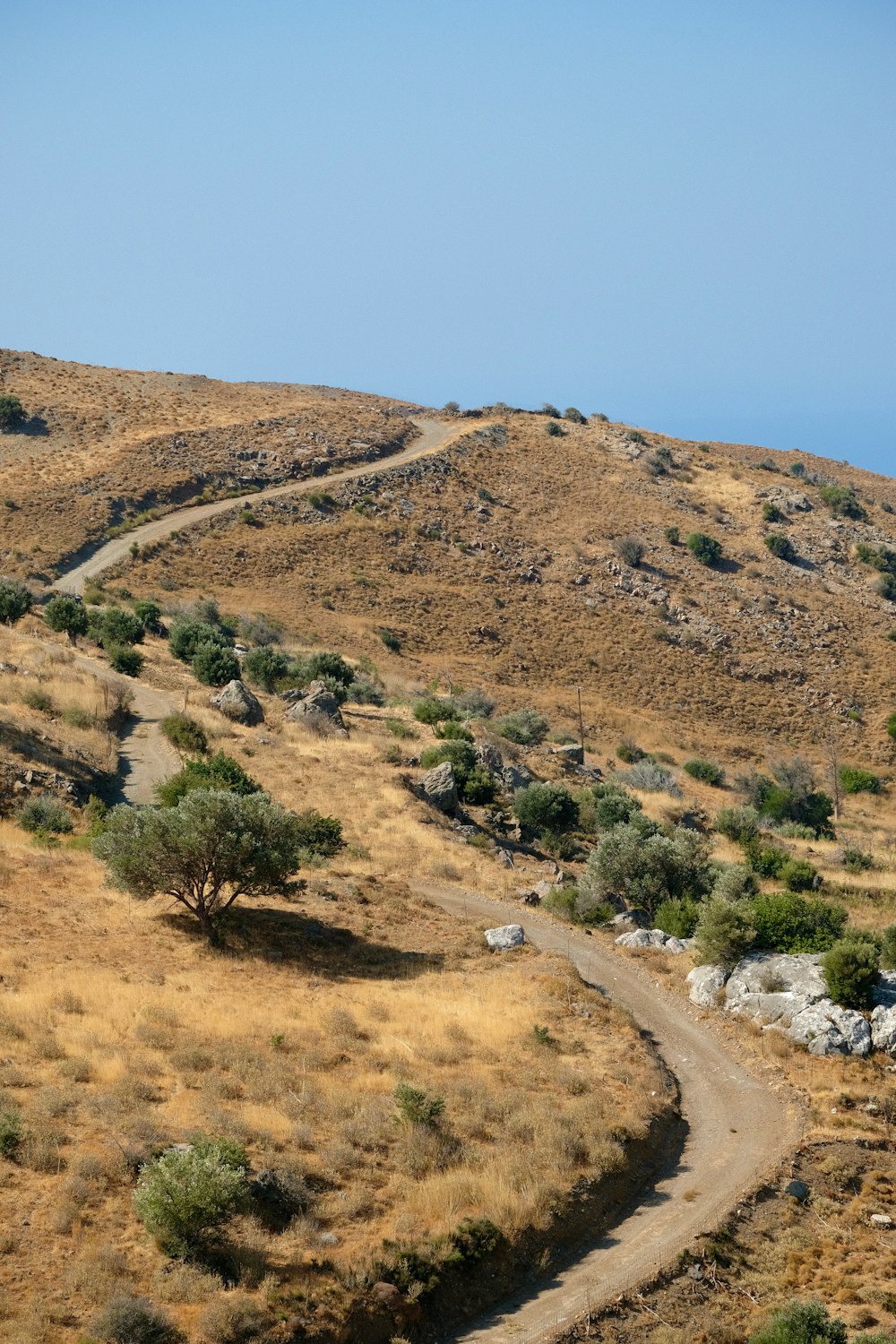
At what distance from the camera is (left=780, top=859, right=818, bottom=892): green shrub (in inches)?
1515

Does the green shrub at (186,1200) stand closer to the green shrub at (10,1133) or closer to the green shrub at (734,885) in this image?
the green shrub at (10,1133)

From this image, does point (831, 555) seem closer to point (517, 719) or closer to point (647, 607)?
point (647, 607)

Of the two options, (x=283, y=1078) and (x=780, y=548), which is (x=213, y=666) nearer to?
(x=283, y=1078)

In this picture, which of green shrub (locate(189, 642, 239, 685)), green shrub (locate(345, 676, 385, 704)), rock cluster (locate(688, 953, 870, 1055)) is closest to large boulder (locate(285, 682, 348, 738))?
green shrub (locate(189, 642, 239, 685))

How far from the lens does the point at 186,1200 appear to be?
40.7 feet

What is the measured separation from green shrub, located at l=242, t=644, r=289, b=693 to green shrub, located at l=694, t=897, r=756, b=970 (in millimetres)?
31723

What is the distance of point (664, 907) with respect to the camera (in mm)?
29375

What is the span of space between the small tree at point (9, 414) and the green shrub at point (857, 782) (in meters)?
76.5

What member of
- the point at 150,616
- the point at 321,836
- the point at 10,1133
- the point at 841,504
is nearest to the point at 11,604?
the point at 150,616

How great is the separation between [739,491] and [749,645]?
2663 cm

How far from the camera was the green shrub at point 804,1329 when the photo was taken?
12.5 meters

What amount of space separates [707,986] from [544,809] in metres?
16.2

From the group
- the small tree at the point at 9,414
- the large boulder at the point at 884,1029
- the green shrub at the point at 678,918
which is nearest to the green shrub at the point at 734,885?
the green shrub at the point at 678,918

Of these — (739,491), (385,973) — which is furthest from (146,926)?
(739,491)
